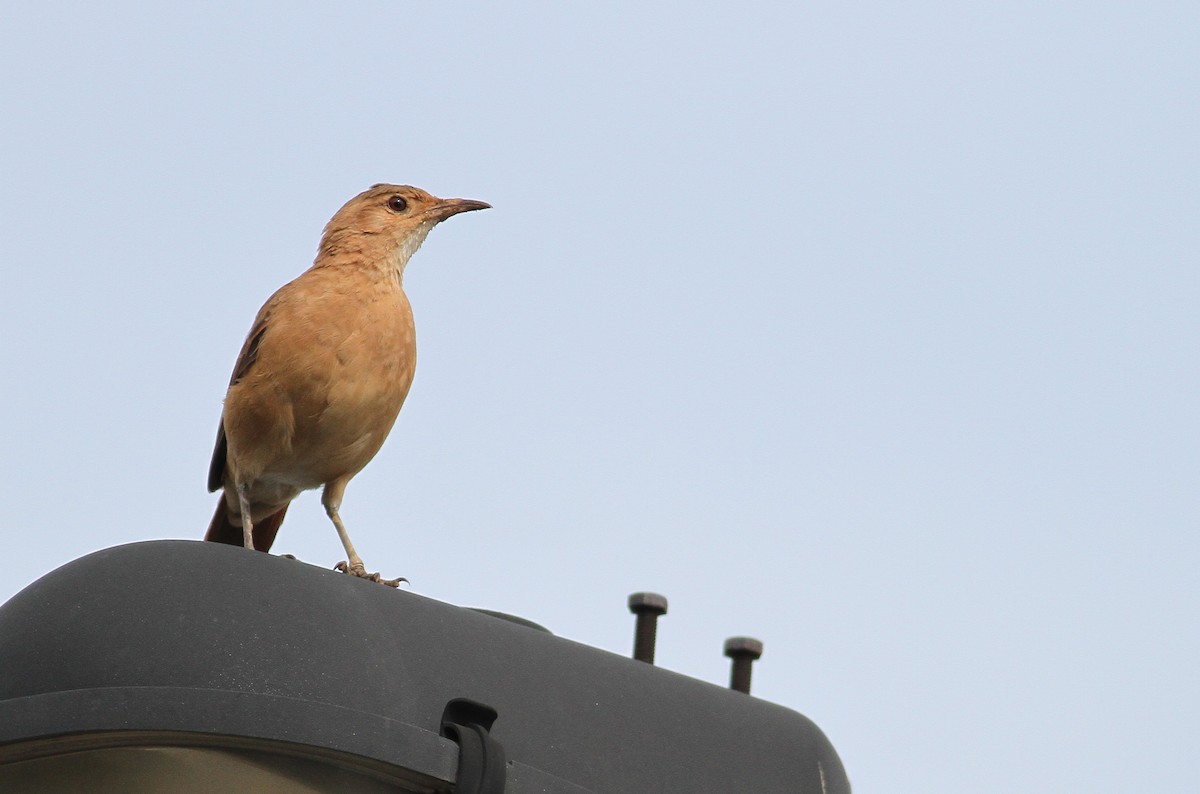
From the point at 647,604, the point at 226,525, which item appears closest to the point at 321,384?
the point at 226,525

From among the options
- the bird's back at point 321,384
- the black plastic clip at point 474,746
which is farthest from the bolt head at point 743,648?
the bird's back at point 321,384

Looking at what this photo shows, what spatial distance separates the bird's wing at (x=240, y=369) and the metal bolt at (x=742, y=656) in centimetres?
228

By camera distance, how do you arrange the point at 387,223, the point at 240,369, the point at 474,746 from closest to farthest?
the point at 474,746 → the point at 240,369 → the point at 387,223

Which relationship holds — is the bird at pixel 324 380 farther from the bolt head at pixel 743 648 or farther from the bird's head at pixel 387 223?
the bolt head at pixel 743 648

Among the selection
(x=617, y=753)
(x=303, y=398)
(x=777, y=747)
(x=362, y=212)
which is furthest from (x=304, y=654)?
(x=362, y=212)

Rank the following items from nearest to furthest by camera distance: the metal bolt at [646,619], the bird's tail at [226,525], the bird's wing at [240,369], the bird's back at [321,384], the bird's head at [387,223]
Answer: the metal bolt at [646,619], the bird's back at [321,384], the bird's wing at [240,369], the bird's head at [387,223], the bird's tail at [226,525]

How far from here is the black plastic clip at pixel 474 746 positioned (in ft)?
5.93

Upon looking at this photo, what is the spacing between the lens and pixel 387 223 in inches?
212

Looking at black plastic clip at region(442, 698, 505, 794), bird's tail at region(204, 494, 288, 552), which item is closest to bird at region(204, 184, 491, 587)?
bird's tail at region(204, 494, 288, 552)

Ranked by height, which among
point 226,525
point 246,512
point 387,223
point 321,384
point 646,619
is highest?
point 387,223

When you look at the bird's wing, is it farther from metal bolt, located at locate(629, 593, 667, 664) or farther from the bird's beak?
metal bolt, located at locate(629, 593, 667, 664)

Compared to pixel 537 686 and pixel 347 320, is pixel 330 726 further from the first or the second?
pixel 347 320

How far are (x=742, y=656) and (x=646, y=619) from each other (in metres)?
0.20

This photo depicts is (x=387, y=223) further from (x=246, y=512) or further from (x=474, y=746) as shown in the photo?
(x=474, y=746)
